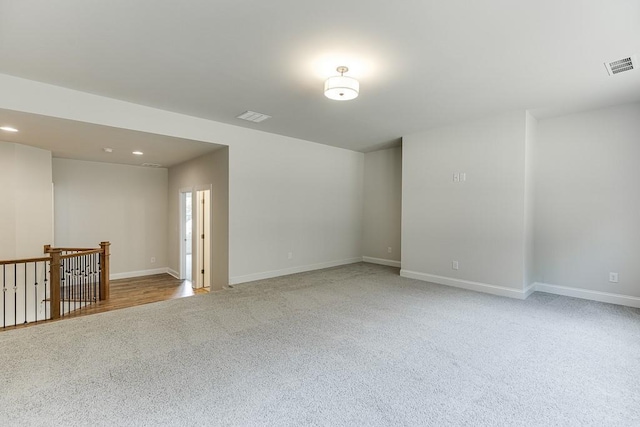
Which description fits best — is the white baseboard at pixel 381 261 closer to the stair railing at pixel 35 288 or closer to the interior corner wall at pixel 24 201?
the stair railing at pixel 35 288

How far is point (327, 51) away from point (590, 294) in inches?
191

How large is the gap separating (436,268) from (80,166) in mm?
7892

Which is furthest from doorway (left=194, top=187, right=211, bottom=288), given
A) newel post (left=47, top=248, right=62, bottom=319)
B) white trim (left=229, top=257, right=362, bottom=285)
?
newel post (left=47, top=248, right=62, bottom=319)

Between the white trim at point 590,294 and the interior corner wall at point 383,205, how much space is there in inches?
104

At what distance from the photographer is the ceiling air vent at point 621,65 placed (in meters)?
2.83

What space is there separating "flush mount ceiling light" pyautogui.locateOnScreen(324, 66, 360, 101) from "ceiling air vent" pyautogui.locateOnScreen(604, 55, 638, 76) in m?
2.46

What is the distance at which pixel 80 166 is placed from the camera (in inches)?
265

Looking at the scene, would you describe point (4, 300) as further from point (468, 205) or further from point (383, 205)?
point (468, 205)

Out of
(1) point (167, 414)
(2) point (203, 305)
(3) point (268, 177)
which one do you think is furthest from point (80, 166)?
(1) point (167, 414)

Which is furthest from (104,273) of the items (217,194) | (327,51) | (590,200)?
(590,200)

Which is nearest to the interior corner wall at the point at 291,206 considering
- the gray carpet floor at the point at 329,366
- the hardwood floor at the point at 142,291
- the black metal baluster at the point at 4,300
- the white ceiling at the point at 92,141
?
the white ceiling at the point at 92,141

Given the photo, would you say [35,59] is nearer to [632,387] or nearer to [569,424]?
[569,424]

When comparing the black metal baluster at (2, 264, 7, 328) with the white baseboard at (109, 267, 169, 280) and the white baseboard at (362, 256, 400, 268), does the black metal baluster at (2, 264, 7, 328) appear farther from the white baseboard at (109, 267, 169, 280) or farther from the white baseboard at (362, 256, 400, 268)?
the white baseboard at (362, 256, 400, 268)

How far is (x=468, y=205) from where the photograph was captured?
189 inches
